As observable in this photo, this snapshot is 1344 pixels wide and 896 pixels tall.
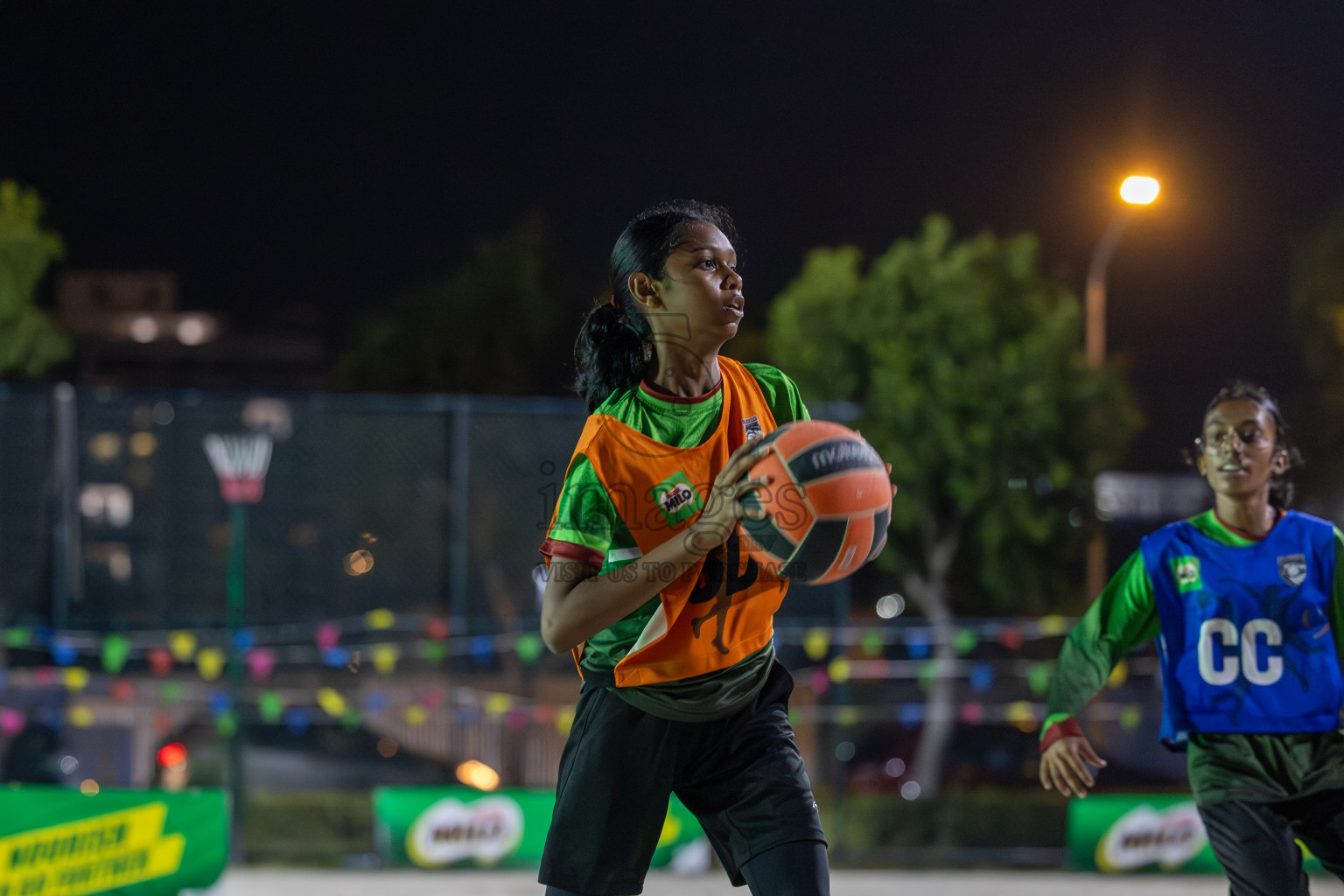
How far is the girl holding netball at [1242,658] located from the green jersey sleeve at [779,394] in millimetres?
1149

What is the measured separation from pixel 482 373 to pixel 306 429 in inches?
479

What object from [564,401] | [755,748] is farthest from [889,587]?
[755,748]

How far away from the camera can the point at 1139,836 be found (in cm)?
798

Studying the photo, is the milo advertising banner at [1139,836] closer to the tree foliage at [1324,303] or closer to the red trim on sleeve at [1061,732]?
the red trim on sleeve at [1061,732]

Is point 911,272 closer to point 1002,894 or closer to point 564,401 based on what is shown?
point 564,401

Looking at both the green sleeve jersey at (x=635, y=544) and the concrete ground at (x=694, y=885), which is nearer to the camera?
the green sleeve jersey at (x=635, y=544)

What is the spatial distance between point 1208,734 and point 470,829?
17.9ft

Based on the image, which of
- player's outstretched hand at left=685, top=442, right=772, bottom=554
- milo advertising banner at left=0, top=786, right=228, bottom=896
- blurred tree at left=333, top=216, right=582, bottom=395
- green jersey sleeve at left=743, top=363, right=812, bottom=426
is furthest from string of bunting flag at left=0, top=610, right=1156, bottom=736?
blurred tree at left=333, top=216, right=582, bottom=395

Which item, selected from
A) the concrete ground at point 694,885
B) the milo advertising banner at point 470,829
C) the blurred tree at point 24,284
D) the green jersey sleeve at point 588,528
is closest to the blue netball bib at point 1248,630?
the green jersey sleeve at point 588,528

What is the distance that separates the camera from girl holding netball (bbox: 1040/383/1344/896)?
3178mm

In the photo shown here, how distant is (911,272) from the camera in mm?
15586

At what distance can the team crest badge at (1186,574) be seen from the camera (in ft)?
11.1

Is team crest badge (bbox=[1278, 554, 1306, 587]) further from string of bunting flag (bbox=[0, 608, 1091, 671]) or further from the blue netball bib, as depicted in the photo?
string of bunting flag (bbox=[0, 608, 1091, 671])

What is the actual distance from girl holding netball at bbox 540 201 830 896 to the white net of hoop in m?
6.52
